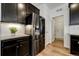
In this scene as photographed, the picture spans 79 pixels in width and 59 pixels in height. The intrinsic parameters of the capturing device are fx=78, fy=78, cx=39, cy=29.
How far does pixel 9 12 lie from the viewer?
4.01 feet

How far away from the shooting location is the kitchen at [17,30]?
103 centimetres

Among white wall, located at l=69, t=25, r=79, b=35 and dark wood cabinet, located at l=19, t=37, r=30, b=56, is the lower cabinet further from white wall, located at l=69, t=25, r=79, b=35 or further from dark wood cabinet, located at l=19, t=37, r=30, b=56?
white wall, located at l=69, t=25, r=79, b=35

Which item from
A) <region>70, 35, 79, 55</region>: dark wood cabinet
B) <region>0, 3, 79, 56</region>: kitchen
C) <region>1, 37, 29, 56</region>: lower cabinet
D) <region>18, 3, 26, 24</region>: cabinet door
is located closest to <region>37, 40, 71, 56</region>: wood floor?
<region>0, 3, 79, 56</region>: kitchen

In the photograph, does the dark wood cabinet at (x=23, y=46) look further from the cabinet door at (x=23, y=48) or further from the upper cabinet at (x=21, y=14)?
the upper cabinet at (x=21, y=14)

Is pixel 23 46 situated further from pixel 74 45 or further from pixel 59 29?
pixel 74 45

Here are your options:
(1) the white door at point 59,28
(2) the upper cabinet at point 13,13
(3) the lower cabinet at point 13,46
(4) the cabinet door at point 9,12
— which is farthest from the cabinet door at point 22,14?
(1) the white door at point 59,28

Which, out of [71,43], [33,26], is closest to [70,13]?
[71,43]

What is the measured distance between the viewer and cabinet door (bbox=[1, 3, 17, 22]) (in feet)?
3.70

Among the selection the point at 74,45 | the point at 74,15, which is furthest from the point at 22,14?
the point at 74,45

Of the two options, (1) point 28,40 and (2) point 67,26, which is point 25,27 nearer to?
(1) point 28,40

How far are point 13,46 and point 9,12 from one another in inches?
21.0

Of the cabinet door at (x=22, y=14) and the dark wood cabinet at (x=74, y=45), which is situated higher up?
the cabinet door at (x=22, y=14)

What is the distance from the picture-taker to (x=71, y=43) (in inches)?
58.2

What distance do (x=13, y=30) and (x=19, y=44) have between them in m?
0.27
